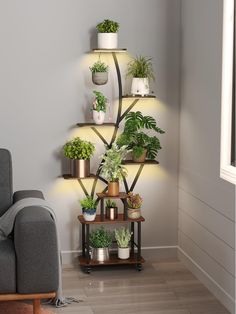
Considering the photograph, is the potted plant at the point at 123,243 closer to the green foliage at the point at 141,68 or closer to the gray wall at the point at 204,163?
the gray wall at the point at 204,163

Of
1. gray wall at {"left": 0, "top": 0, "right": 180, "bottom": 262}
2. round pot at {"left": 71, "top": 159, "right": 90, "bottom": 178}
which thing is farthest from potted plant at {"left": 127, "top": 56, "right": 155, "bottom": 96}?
round pot at {"left": 71, "top": 159, "right": 90, "bottom": 178}

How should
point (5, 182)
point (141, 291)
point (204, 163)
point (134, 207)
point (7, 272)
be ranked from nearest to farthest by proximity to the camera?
point (7, 272), point (5, 182), point (141, 291), point (204, 163), point (134, 207)

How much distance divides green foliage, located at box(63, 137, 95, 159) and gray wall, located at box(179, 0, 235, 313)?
0.71m

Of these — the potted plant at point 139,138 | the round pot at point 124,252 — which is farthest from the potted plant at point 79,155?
Result: the round pot at point 124,252

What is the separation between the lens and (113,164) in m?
4.91

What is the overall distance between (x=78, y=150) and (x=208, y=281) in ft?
4.10

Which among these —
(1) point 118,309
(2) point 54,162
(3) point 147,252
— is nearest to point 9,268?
(1) point 118,309

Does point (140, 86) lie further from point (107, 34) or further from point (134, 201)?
point (134, 201)

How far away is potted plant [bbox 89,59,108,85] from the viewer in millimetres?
4906

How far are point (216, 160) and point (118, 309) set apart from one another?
3.59 ft

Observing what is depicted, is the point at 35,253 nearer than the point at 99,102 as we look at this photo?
Yes

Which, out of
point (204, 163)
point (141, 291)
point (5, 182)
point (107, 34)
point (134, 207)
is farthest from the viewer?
point (134, 207)

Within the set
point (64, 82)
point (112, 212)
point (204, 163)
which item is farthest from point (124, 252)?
point (64, 82)

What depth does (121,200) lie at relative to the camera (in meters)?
5.13
